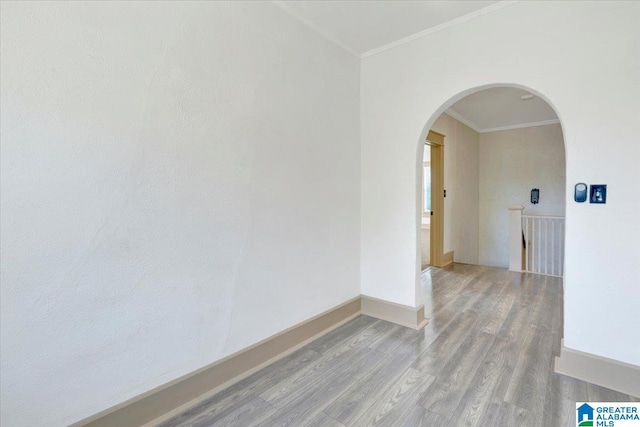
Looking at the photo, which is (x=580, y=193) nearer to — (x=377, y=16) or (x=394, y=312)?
(x=394, y=312)

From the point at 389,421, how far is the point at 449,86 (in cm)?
255

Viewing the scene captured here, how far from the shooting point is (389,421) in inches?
65.7

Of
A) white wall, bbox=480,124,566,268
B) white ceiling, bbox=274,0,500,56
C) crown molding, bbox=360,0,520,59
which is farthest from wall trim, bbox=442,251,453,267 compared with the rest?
white ceiling, bbox=274,0,500,56

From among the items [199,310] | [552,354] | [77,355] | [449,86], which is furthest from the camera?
[449,86]

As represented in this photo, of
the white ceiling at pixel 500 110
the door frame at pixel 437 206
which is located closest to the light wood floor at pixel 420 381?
the door frame at pixel 437 206

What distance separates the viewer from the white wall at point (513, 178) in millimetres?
5941

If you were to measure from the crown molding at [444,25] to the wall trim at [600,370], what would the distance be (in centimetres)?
258

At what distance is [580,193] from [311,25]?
240 centimetres

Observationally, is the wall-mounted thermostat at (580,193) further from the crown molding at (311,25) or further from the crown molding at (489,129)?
the crown molding at (489,129)

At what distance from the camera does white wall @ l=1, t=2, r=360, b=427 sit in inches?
49.9

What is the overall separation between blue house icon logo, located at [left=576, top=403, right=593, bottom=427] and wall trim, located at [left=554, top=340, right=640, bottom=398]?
0.31 m

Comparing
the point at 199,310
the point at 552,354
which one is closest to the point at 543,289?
the point at 552,354

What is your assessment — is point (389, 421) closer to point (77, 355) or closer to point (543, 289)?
point (77, 355)

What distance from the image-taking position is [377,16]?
242 centimetres
